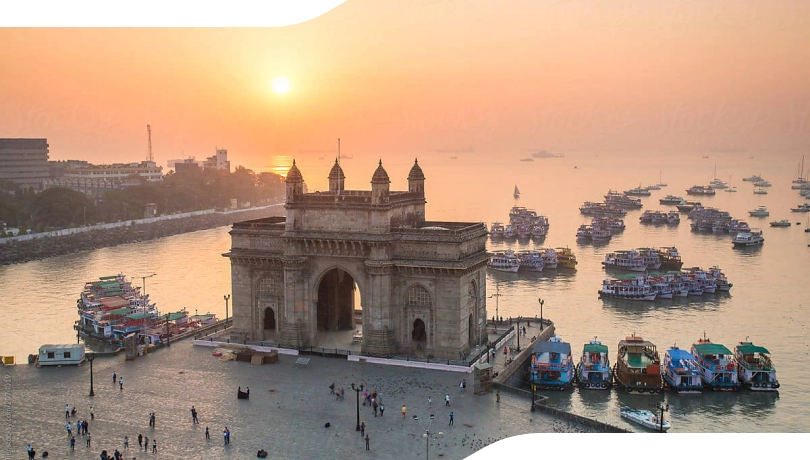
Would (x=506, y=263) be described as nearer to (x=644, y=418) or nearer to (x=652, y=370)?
(x=652, y=370)

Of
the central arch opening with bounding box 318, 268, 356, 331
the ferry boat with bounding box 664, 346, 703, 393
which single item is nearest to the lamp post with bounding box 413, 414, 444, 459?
the central arch opening with bounding box 318, 268, 356, 331

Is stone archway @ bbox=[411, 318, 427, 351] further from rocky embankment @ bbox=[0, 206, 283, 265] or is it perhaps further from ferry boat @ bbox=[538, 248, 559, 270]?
rocky embankment @ bbox=[0, 206, 283, 265]

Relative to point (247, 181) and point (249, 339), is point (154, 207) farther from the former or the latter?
point (249, 339)

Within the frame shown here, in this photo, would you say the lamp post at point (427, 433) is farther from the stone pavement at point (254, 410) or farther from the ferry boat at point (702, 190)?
the ferry boat at point (702, 190)

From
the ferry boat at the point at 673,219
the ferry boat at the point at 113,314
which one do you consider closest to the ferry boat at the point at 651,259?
the ferry boat at the point at 673,219

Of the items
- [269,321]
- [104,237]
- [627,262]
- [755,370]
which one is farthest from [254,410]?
[104,237]

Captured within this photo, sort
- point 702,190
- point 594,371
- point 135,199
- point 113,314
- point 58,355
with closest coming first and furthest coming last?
point 58,355
point 594,371
point 113,314
point 135,199
point 702,190
